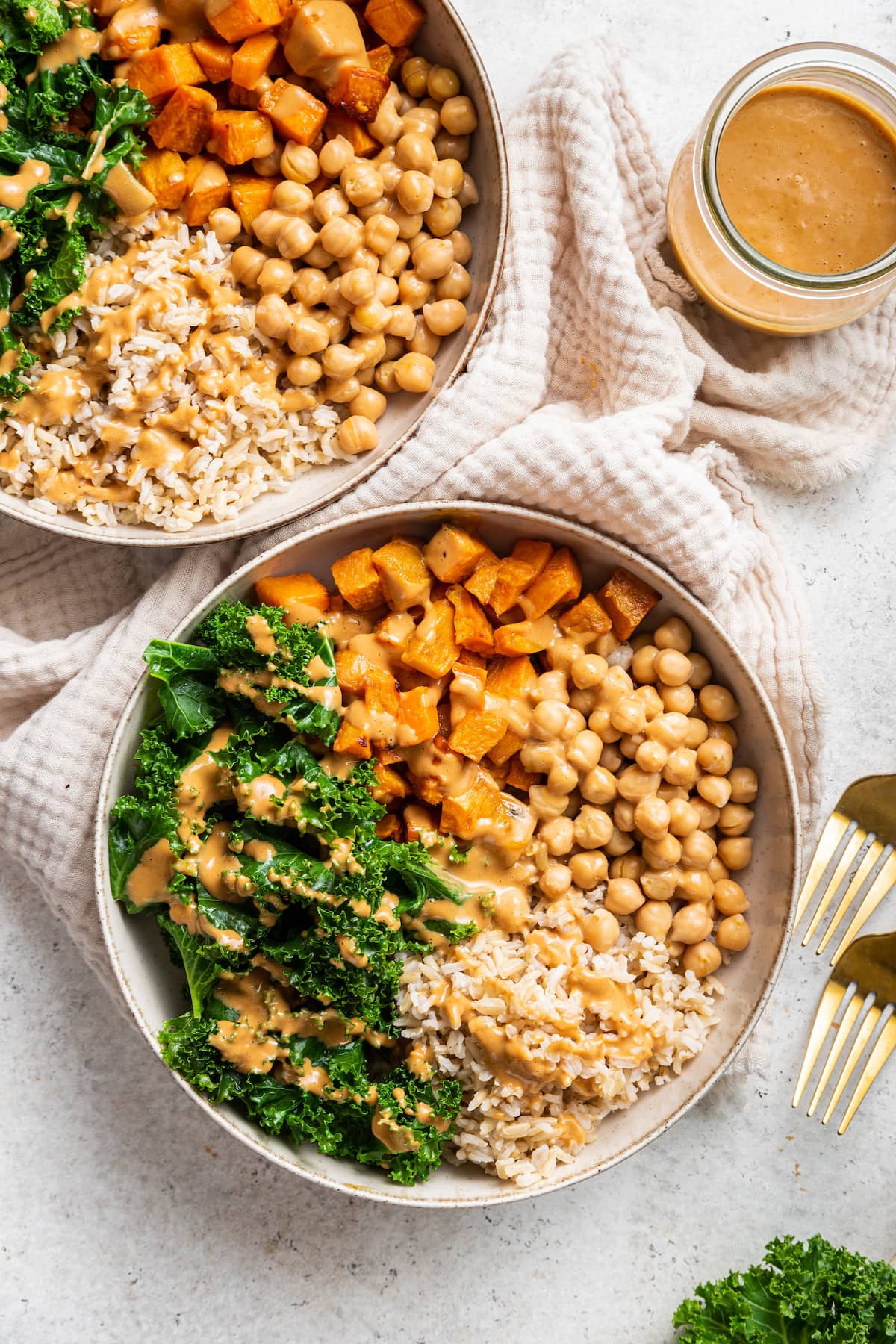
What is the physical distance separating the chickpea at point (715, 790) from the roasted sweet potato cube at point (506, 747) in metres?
0.45

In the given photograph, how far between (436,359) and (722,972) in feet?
5.37

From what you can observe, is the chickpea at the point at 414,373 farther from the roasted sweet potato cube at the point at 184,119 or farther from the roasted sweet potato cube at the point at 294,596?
the roasted sweet potato cube at the point at 184,119

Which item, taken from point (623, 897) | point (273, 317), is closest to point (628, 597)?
point (623, 897)

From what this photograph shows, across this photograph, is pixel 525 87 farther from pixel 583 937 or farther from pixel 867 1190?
pixel 867 1190

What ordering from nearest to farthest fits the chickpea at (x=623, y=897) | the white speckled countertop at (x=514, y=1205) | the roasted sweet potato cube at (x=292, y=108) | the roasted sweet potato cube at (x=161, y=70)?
the roasted sweet potato cube at (x=161, y=70)
the roasted sweet potato cube at (x=292, y=108)
the chickpea at (x=623, y=897)
the white speckled countertop at (x=514, y=1205)

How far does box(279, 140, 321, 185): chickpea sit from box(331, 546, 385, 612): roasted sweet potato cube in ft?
2.82

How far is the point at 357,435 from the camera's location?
7.97ft

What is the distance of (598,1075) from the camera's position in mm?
2271

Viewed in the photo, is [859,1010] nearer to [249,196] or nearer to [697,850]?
[697,850]

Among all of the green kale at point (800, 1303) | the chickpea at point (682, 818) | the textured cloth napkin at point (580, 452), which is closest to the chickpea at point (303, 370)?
the textured cloth napkin at point (580, 452)

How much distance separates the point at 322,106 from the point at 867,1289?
2.95 meters

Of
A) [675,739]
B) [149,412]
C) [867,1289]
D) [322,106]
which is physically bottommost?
[867,1289]

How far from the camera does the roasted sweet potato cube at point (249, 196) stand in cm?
240

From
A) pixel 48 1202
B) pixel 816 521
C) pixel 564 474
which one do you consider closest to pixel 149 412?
pixel 564 474
